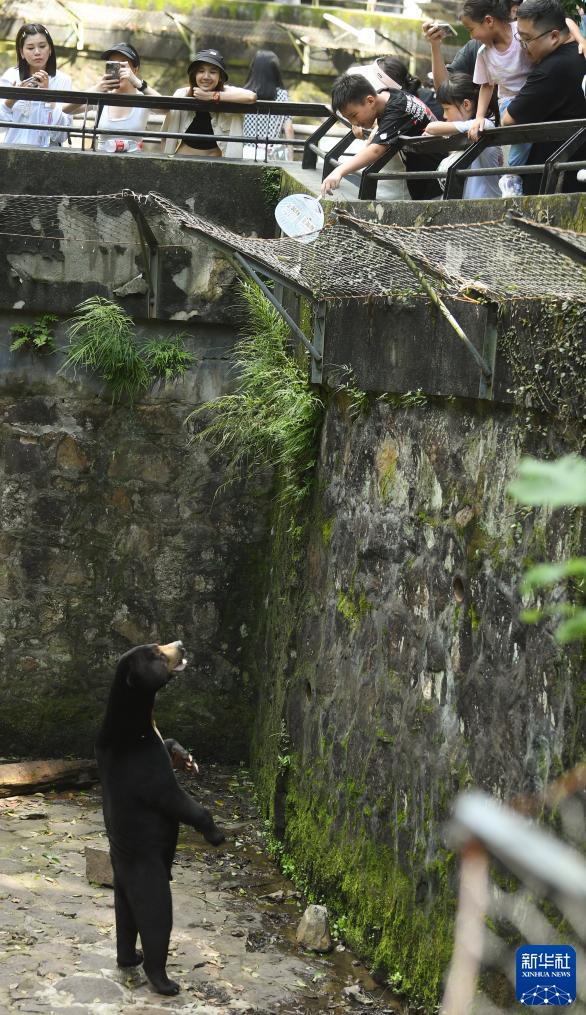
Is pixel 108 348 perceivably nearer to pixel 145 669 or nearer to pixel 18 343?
pixel 18 343

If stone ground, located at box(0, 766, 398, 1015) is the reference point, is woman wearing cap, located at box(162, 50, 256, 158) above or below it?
above

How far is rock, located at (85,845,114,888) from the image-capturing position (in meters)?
6.29

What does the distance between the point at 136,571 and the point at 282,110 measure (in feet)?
10.3

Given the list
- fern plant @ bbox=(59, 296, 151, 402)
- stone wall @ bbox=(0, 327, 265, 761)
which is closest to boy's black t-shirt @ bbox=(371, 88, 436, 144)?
stone wall @ bbox=(0, 327, 265, 761)

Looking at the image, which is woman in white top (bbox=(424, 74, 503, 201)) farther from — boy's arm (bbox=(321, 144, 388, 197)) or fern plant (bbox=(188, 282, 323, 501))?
fern plant (bbox=(188, 282, 323, 501))

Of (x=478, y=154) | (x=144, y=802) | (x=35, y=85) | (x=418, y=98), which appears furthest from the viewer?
(x=35, y=85)

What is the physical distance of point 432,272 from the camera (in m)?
4.52

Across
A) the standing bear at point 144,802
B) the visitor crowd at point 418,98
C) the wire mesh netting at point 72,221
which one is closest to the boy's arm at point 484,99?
the visitor crowd at point 418,98

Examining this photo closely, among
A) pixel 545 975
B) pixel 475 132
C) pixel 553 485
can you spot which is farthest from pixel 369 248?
pixel 553 485

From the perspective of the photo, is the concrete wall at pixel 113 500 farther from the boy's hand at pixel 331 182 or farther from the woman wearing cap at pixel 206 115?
the boy's hand at pixel 331 182

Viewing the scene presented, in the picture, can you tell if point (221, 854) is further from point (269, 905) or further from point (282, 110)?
point (282, 110)

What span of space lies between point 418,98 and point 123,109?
2870 mm

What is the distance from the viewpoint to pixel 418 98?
681cm

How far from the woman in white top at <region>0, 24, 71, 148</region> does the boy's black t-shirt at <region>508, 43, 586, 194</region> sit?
13.3ft
